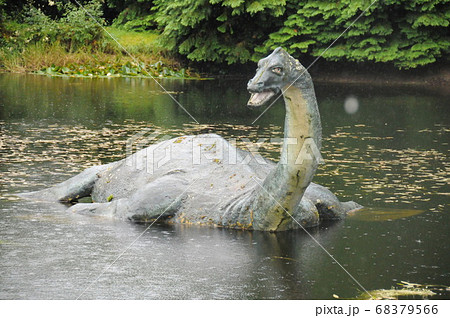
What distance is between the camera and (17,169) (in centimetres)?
1048

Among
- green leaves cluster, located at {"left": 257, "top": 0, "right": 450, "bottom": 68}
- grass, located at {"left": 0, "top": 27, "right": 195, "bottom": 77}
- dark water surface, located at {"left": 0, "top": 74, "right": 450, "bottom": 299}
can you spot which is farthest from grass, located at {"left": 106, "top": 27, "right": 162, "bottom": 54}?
dark water surface, located at {"left": 0, "top": 74, "right": 450, "bottom": 299}

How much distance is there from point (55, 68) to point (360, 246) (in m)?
18.8

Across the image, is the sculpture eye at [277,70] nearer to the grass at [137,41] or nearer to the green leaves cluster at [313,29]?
the green leaves cluster at [313,29]

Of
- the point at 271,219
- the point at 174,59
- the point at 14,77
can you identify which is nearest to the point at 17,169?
the point at 271,219

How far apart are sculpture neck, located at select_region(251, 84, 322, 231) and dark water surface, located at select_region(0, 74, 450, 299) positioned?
1.51 feet

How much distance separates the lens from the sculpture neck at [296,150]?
7051 mm

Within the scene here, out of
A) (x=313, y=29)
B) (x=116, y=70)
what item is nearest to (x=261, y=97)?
(x=313, y=29)

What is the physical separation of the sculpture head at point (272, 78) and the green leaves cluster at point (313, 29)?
16869 mm

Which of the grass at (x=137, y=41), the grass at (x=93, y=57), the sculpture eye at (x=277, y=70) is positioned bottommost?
the grass at (x=93, y=57)

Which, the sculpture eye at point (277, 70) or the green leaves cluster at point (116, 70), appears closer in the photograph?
the sculpture eye at point (277, 70)

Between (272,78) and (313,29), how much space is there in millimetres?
18851

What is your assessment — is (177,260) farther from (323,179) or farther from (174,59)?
(174,59)

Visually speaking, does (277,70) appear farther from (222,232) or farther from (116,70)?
(116,70)

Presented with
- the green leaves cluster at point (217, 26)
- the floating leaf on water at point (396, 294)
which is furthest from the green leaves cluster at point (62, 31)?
the floating leaf on water at point (396, 294)
